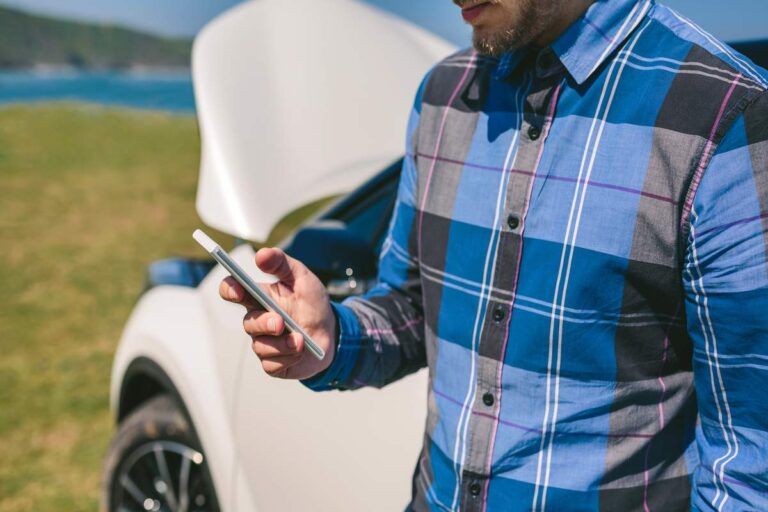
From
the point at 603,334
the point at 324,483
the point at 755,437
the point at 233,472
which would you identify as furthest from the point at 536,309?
the point at 233,472

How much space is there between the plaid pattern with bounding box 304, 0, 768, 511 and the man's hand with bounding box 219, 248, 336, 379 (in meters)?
0.05

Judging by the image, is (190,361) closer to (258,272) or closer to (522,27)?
(258,272)

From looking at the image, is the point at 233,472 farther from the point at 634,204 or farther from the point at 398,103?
the point at 634,204

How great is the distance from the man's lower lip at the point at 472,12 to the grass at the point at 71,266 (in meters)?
1.00

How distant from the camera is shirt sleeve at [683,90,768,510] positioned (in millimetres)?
877

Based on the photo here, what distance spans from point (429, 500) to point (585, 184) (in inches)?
21.5

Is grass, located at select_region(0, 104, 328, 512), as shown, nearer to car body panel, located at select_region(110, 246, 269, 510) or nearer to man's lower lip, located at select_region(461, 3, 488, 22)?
car body panel, located at select_region(110, 246, 269, 510)

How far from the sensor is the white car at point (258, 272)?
1636 mm

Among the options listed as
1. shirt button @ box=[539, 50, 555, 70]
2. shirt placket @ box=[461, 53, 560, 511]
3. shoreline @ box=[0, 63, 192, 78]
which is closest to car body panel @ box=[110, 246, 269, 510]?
shirt placket @ box=[461, 53, 560, 511]

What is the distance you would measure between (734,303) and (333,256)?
1080 mm

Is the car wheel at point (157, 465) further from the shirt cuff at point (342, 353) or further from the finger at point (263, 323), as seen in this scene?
the finger at point (263, 323)

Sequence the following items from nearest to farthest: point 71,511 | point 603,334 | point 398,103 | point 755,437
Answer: point 755,437 → point 603,334 → point 398,103 → point 71,511

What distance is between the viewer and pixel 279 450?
1725 mm

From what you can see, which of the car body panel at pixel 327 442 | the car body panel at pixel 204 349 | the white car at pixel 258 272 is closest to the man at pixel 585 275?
the car body panel at pixel 327 442
